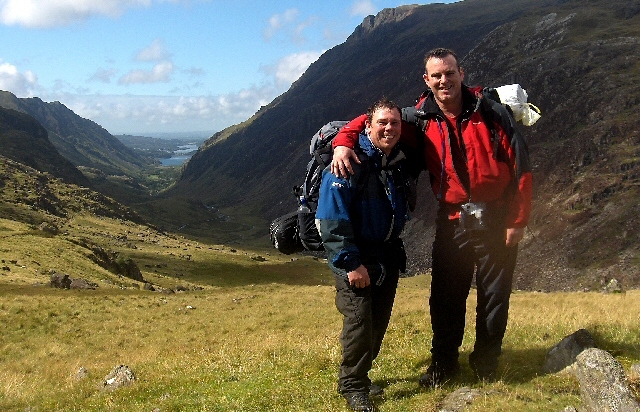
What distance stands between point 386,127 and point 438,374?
4.04 meters

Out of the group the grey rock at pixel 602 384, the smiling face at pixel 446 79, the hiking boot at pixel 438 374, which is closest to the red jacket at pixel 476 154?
the smiling face at pixel 446 79

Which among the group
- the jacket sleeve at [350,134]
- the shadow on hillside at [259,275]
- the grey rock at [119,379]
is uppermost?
the jacket sleeve at [350,134]

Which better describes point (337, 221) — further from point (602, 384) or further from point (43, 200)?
point (43, 200)

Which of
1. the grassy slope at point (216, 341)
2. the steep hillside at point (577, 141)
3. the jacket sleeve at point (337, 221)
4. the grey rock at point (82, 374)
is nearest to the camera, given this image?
the jacket sleeve at point (337, 221)

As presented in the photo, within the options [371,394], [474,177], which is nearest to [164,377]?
[371,394]

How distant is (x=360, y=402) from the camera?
6.76m

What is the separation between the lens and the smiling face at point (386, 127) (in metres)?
6.24

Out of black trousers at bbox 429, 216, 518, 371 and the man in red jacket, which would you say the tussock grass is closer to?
black trousers at bbox 429, 216, 518, 371

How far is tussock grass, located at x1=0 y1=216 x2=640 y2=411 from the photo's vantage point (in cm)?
749

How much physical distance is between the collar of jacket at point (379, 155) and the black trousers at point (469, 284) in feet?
4.39

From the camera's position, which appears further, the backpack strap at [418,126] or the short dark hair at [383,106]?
the backpack strap at [418,126]

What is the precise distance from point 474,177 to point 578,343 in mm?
3541

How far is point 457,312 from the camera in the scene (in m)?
7.35

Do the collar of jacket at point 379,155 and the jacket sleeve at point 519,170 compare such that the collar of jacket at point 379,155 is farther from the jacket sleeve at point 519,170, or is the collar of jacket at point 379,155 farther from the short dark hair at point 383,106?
the jacket sleeve at point 519,170
